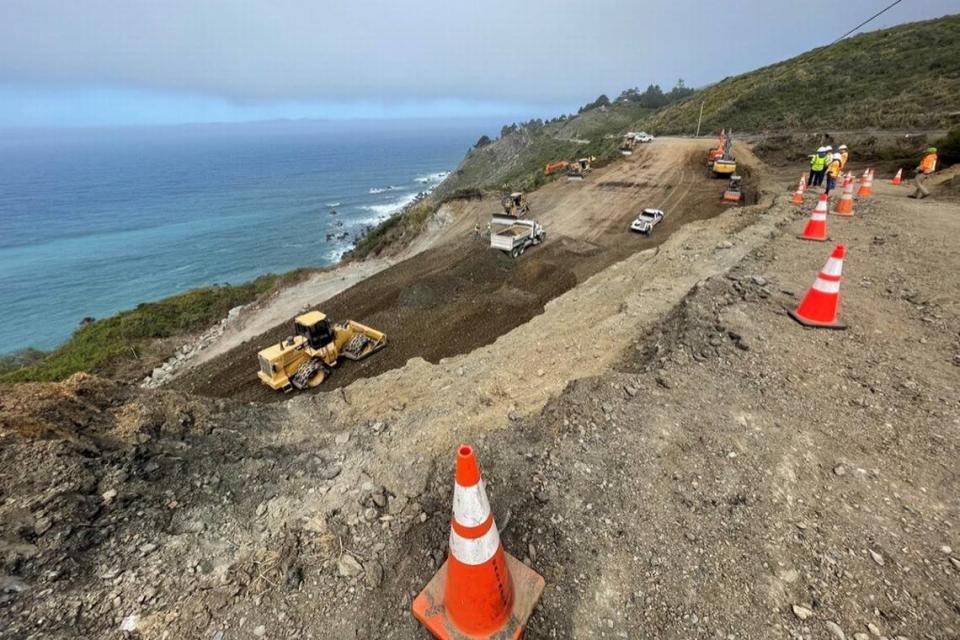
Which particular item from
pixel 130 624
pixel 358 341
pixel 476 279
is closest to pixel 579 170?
pixel 476 279

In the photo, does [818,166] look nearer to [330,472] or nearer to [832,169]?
[832,169]

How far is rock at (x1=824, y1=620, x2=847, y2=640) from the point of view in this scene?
2.70 metres

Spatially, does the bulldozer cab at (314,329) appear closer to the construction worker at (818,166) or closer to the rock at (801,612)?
the rock at (801,612)

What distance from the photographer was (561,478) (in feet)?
13.6

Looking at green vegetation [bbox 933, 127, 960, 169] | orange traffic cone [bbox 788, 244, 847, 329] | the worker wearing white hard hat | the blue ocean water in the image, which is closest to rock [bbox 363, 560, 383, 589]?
orange traffic cone [bbox 788, 244, 847, 329]

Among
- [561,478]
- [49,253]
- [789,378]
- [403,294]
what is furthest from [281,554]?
[49,253]

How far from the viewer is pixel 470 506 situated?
2984mm

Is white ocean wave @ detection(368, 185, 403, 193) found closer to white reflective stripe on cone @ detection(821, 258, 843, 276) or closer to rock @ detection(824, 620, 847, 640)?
white reflective stripe on cone @ detection(821, 258, 843, 276)

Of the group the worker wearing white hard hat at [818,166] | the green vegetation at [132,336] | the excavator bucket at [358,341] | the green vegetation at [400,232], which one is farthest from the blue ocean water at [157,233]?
the worker wearing white hard hat at [818,166]

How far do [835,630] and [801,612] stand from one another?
0.60 ft

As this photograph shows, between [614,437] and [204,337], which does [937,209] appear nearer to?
[614,437]

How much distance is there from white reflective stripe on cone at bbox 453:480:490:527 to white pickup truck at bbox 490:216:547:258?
51.0ft

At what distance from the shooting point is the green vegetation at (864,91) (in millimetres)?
29125

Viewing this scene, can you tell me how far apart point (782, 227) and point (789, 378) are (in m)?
9.22
